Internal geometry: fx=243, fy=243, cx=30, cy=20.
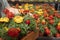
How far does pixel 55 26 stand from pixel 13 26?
1.07 metres

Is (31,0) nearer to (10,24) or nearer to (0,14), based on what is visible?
(0,14)

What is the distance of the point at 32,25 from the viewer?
7.70 ft

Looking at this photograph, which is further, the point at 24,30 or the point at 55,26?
the point at 55,26

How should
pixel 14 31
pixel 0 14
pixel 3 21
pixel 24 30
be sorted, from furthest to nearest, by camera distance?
1. pixel 0 14
2. pixel 3 21
3. pixel 24 30
4. pixel 14 31

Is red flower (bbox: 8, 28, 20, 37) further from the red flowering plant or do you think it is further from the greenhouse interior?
the red flowering plant

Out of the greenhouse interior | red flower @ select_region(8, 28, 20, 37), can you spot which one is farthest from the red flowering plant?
red flower @ select_region(8, 28, 20, 37)

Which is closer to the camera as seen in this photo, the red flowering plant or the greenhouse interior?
the greenhouse interior

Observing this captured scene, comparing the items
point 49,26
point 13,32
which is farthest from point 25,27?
point 49,26

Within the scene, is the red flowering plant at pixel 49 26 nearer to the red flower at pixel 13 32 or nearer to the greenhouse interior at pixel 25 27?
the greenhouse interior at pixel 25 27

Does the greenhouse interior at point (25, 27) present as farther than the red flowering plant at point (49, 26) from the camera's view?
No

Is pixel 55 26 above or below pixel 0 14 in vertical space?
below

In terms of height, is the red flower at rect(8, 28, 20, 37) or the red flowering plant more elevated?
the red flower at rect(8, 28, 20, 37)

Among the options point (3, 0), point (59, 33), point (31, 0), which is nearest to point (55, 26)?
point (59, 33)

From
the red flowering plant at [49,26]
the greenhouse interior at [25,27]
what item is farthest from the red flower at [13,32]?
the red flowering plant at [49,26]
